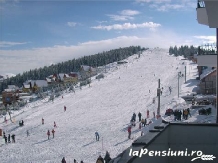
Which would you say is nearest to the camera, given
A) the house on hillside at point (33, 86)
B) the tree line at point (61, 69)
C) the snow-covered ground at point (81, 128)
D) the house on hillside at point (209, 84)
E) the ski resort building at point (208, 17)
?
the ski resort building at point (208, 17)

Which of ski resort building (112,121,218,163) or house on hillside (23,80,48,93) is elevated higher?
ski resort building (112,121,218,163)

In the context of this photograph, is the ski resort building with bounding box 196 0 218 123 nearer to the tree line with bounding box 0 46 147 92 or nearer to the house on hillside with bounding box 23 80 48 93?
the house on hillside with bounding box 23 80 48 93

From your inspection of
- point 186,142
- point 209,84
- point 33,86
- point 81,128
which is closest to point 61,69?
point 33,86

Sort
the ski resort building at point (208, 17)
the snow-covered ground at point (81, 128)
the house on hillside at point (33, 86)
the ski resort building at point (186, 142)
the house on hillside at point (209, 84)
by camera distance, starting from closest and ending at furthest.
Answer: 1. the ski resort building at point (208, 17)
2. the ski resort building at point (186, 142)
3. the snow-covered ground at point (81, 128)
4. the house on hillside at point (209, 84)
5. the house on hillside at point (33, 86)

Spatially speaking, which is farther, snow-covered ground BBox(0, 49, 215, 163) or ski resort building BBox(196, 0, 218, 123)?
snow-covered ground BBox(0, 49, 215, 163)

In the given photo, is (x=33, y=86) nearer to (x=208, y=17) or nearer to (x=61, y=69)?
(x=61, y=69)

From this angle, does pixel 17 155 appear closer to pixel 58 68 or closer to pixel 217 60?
pixel 217 60

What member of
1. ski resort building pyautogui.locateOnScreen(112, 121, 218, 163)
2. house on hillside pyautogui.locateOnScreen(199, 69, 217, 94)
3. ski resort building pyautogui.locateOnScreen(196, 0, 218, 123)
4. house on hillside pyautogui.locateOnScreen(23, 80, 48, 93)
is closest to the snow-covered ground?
house on hillside pyautogui.locateOnScreen(199, 69, 217, 94)

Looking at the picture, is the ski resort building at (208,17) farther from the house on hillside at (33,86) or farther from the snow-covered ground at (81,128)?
the house on hillside at (33,86)

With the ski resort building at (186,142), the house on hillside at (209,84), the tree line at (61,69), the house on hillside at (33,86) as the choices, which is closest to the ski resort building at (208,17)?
the ski resort building at (186,142)

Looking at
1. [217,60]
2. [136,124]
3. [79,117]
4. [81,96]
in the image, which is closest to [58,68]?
[81,96]

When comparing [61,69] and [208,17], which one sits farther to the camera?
[61,69]

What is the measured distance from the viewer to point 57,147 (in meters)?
22.7

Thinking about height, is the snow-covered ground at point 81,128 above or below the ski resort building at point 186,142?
below
